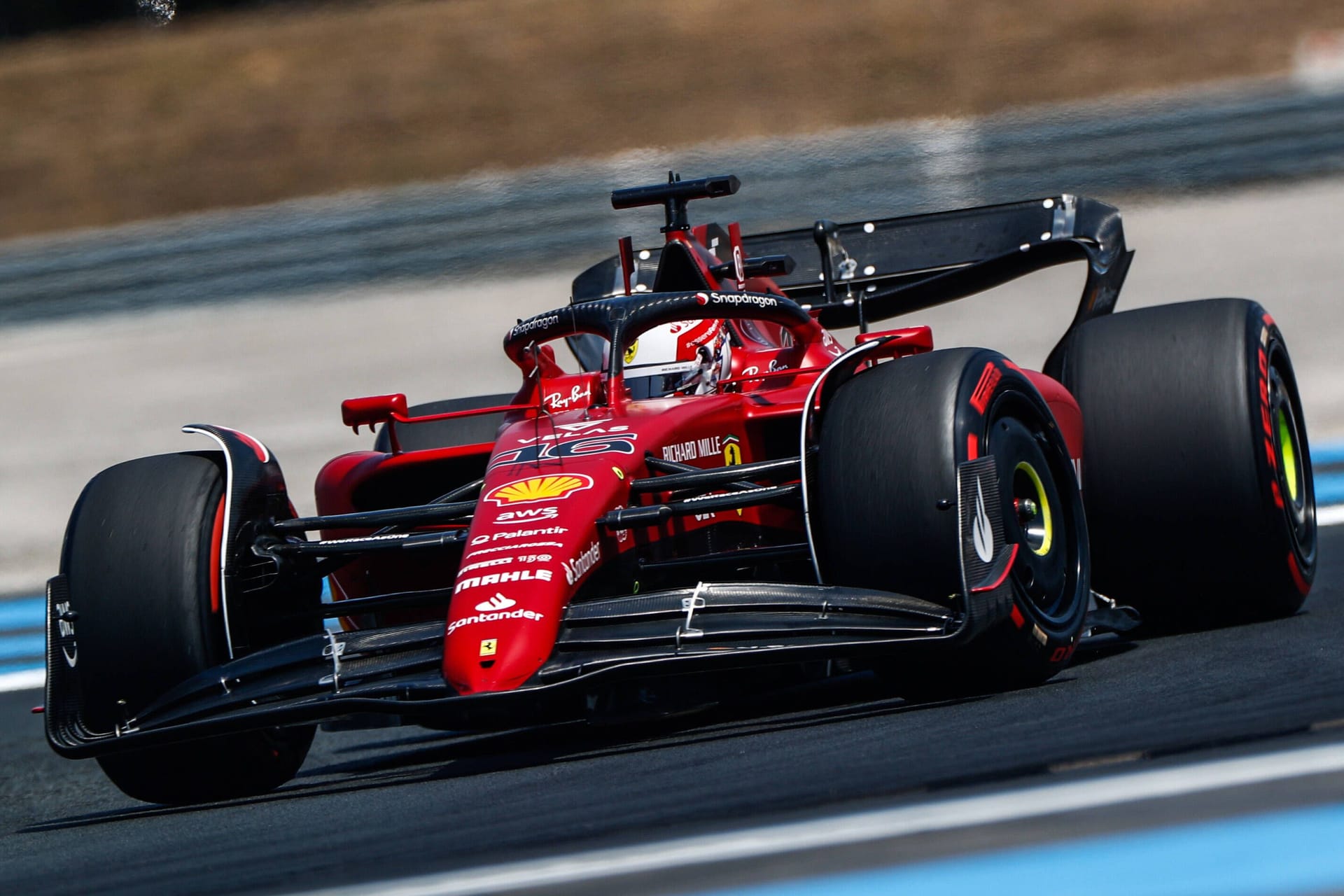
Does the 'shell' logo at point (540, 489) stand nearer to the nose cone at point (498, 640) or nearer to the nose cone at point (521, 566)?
the nose cone at point (521, 566)

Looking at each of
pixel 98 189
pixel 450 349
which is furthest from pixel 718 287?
pixel 98 189

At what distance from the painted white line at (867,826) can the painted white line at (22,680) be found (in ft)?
20.0

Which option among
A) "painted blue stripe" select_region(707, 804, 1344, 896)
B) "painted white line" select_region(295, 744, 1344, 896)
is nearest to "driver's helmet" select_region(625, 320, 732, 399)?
"painted white line" select_region(295, 744, 1344, 896)

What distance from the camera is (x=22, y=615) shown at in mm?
9539

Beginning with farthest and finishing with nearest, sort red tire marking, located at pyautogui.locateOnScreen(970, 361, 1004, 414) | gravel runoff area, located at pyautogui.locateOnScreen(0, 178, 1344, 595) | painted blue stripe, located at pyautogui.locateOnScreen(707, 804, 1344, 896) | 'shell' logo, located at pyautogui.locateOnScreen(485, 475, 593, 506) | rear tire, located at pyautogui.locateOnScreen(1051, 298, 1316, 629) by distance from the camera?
gravel runoff area, located at pyautogui.locateOnScreen(0, 178, 1344, 595) → rear tire, located at pyautogui.locateOnScreen(1051, 298, 1316, 629) → 'shell' logo, located at pyautogui.locateOnScreen(485, 475, 593, 506) → red tire marking, located at pyautogui.locateOnScreen(970, 361, 1004, 414) → painted blue stripe, located at pyautogui.locateOnScreen(707, 804, 1344, 896)

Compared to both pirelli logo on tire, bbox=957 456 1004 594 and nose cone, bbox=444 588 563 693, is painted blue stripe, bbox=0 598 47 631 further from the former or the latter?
pirelli logo on tire, bbox=957 456 1004 594

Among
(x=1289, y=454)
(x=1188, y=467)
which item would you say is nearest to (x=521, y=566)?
(x=1188, y=467)

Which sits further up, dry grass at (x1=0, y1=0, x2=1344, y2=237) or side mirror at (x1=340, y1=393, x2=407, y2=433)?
dry grass at (x1=0, y1=0, x2=1344, y2=237)

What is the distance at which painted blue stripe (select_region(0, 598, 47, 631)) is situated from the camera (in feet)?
30.9

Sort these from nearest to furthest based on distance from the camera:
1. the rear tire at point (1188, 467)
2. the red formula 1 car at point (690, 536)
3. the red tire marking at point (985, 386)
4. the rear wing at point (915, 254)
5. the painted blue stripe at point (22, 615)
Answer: the red formula 1 car at point (690, 536)
the red tire marking at point (985, 386)
the rear tire at point (1188, 467)
the rear wing at point (915, 254)
the painted blue stripe at point (22, 615)

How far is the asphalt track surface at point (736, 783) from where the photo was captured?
3.08 meters

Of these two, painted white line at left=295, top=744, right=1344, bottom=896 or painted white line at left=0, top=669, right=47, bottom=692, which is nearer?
painted white line at left=295, top=744, right=1344, bottom=896

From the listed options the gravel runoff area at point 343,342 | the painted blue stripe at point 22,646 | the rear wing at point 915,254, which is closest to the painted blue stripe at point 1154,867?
the rear wing at point 915,254

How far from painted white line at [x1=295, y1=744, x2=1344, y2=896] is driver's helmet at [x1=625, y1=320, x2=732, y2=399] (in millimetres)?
3055
